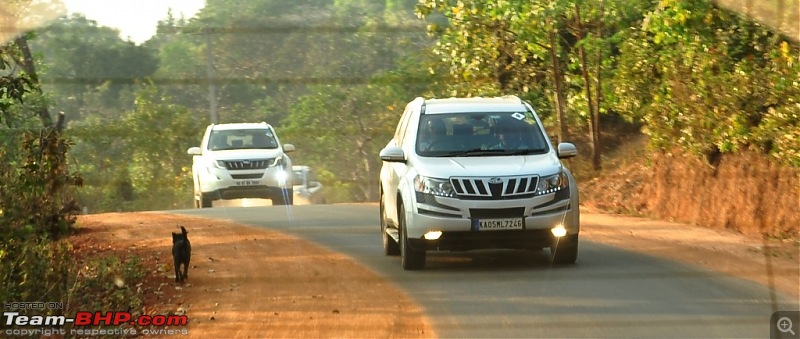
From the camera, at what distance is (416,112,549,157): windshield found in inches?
487

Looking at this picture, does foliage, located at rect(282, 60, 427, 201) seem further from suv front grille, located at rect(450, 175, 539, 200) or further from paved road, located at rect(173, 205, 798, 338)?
suv front grille, located at rect(450, 175, 539, 200)

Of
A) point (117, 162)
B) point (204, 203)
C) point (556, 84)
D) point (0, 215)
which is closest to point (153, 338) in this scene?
point (0, 215)

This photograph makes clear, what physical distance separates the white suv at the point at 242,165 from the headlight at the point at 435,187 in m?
11.1

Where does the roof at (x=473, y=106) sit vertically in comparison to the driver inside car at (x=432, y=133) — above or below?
above

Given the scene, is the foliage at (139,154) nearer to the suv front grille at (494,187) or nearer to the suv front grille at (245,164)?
the suv front grille at (245,164)

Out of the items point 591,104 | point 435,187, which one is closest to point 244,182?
point 591,104

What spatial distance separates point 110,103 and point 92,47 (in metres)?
1.72

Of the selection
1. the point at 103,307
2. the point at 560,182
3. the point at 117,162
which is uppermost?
the point at 560,182

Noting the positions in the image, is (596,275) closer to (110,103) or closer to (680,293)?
(680,293)

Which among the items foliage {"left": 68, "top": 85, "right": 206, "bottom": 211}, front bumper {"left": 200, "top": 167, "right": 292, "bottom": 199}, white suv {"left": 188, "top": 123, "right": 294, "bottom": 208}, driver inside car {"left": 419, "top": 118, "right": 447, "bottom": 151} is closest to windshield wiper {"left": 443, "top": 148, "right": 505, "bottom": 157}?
driver inside car {"left": 419, "top": 118, "right": 447, "bottom": 151}

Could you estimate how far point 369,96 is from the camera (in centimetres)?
3544

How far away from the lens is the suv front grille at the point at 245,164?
22562 millimetres

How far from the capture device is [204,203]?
77.0 feet

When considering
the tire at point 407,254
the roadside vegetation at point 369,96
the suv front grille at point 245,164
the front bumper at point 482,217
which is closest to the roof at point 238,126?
the suv front grille at point 245,164
